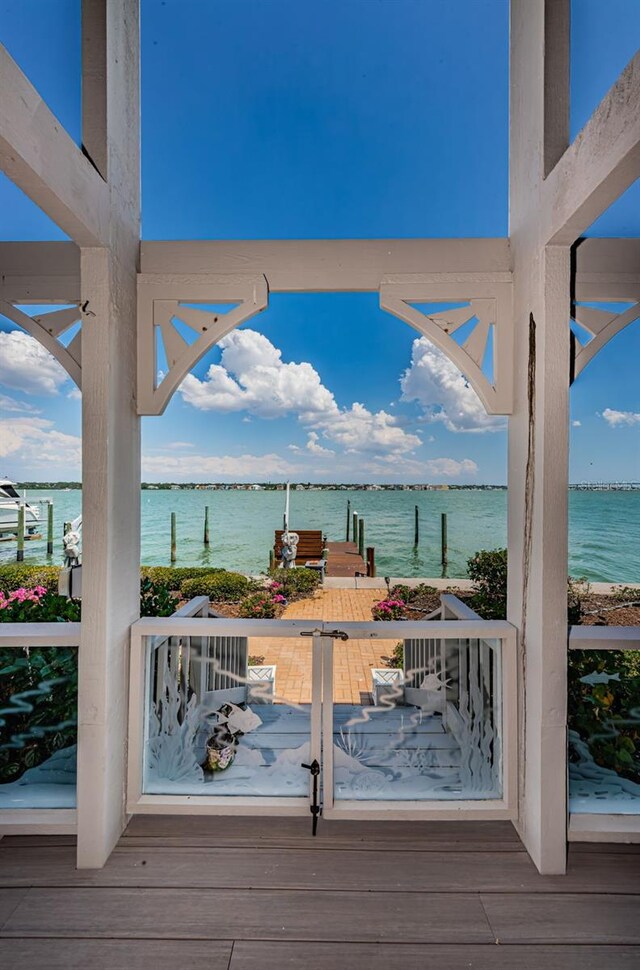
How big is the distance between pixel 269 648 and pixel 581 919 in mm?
1455

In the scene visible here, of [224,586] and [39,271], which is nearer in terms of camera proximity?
[39,271]

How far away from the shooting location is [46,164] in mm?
1298

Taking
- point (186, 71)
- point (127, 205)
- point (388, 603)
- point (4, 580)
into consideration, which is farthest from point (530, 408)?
point (4, 580)

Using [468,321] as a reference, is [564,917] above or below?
below

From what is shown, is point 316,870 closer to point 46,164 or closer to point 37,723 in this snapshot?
point 37,723

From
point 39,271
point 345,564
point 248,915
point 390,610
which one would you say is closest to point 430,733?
point 248,915

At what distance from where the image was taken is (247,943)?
1.36m

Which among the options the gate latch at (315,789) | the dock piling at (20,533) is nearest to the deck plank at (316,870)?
the gate latch at (315,789)

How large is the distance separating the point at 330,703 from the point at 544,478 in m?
1.29

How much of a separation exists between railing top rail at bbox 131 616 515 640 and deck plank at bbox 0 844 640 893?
80 centimetres

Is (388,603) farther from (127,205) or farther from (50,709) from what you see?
(127,205)

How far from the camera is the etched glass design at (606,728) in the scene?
6.21 ft

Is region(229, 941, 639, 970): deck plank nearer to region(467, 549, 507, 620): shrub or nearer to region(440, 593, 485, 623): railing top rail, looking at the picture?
region(440, 593, 485, 623): railing top rail

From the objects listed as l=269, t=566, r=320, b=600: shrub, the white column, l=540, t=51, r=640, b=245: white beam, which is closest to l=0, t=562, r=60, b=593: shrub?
l=269, t=566, r=320, b=600: shrub
